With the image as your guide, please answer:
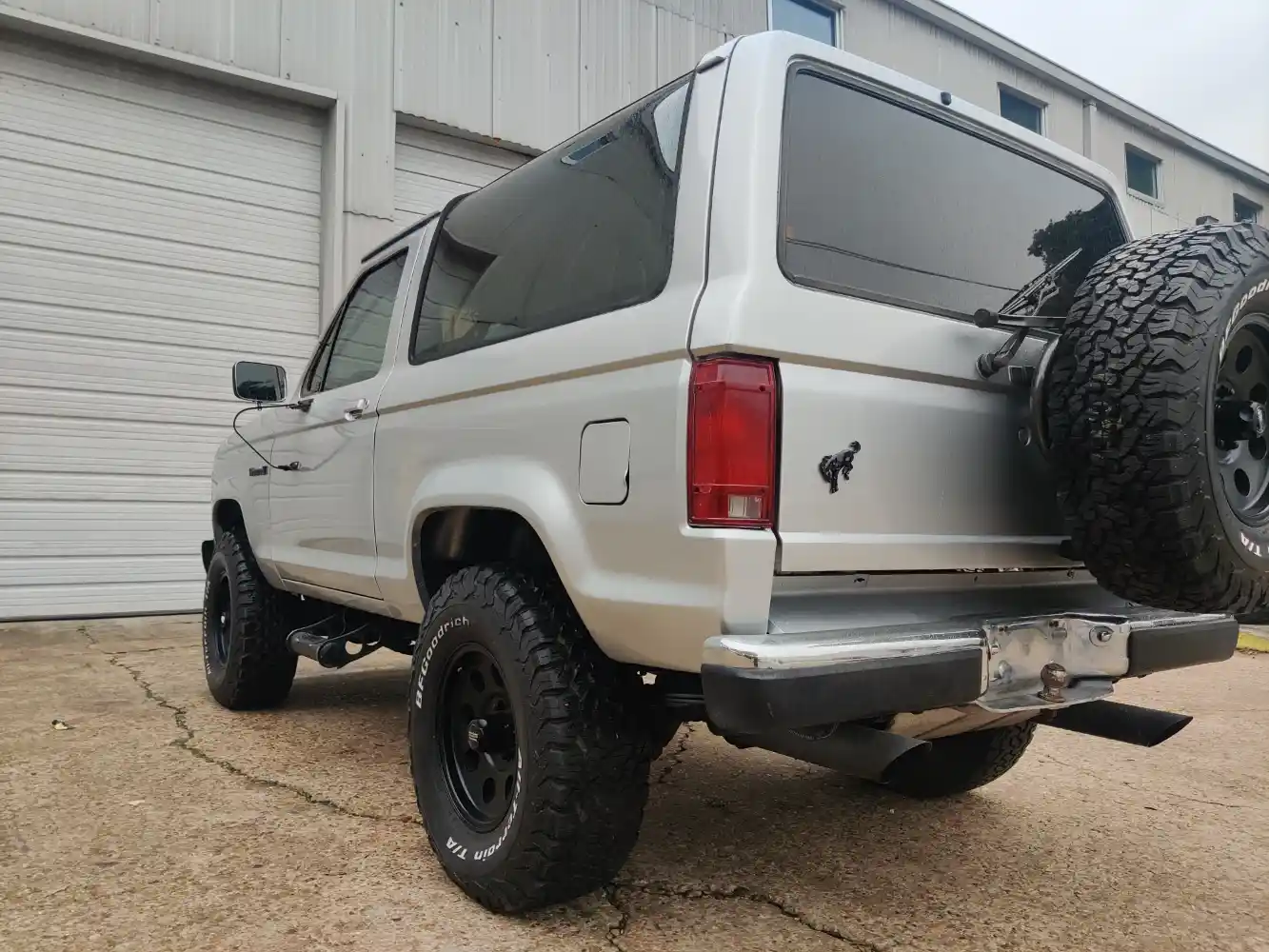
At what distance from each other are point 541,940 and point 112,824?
59.6 inches

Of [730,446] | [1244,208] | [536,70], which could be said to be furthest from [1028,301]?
[1244,208]

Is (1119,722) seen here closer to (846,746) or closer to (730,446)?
(846,746)

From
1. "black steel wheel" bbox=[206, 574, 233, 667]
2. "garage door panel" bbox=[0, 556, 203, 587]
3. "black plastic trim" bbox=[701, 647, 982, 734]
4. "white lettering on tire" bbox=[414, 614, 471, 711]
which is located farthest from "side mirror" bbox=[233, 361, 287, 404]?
"garage door panel" bbox=[0, 556, 203, 587]

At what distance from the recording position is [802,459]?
1.90 metres

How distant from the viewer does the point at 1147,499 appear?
1883 millimetres

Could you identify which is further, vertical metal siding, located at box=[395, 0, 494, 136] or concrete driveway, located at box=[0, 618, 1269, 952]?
vertical metal siding, located at box=[395, 0, 494, 136]

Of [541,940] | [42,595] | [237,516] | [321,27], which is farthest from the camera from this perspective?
[321,27]

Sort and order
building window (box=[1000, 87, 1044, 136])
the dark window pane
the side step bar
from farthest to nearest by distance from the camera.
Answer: building window (box=[1000, 87, 1044, 136])
the side step bar
the dark window pane

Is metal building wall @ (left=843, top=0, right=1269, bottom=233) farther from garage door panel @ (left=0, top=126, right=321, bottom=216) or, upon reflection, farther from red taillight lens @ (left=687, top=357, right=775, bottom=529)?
red taillight lens @ (left=687, top=357, right=775, bottom=529)

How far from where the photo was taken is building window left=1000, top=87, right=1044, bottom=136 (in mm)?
13483

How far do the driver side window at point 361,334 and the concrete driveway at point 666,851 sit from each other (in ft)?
4.76

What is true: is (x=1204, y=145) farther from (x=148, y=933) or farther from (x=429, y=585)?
(x=148, y=933)

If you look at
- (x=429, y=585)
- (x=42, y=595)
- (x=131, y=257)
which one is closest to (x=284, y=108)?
(x=131, y=257)

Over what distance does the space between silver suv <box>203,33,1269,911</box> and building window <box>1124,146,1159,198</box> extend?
15.3m
